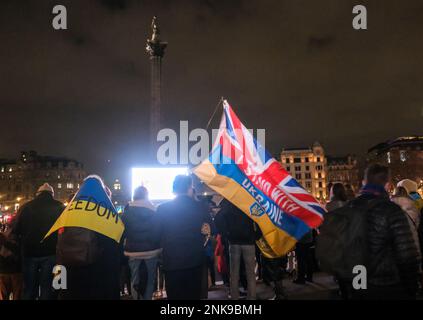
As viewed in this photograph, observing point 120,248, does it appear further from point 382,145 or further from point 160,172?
point 382,145

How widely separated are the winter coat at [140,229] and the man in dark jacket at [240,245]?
1750mm

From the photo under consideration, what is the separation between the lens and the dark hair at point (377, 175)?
458 centimetres

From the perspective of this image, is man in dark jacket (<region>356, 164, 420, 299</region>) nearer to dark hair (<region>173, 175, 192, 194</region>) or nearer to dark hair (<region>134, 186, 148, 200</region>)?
dark hair (<region>173, 175, 192, 194</region>)

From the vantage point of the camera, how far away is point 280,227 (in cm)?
686

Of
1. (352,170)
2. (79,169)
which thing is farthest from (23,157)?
(352,170)

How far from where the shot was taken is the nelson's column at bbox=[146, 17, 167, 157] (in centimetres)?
2549

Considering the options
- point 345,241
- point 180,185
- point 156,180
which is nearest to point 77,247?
point 180,185

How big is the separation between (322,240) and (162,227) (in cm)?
240

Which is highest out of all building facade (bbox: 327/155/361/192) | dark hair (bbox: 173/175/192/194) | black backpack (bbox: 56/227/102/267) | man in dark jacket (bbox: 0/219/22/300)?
building facade (bbox: 327/155/361/192)

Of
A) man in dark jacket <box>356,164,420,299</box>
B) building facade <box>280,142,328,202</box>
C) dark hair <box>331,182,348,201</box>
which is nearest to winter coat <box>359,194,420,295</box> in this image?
man in dark jacket <box>356,164,420,299</box>

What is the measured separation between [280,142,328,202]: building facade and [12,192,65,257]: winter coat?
124 meters

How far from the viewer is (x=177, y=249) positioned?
5559 millimetres

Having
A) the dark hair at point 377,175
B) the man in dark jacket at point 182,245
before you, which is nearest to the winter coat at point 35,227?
the man in dark jacket at point 182,245

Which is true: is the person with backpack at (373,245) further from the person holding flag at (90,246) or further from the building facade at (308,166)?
the building facade at (308,166)
